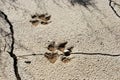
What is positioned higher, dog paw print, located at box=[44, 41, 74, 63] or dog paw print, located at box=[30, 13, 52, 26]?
dog paw print, located at box=[30, 13, 52, 26]

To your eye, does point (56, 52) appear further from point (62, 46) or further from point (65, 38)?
point (65, 38)

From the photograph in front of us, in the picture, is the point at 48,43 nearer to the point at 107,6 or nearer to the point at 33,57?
the point at 33,57

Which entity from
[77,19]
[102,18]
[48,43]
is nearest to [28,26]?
[48,43]

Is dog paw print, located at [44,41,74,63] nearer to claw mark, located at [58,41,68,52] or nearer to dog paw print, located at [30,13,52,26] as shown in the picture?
claw mark, located at [58,41,68,52]

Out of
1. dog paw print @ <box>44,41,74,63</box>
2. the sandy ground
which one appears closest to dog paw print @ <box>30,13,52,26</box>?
the sandy ground

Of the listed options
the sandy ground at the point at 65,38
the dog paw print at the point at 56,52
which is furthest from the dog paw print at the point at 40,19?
the dog paw print at the point at 56,52

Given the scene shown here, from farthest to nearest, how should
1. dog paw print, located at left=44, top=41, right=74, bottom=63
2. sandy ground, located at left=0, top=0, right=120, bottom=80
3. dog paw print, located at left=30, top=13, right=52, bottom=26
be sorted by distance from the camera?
dog paw print, located at left=30, top=13, right=52, bottom=26 → dog paw print, located at left=44, top=41, right=74, bottom=63 → sandy ground, located at left=0, top=0, right=120, bottom=80
